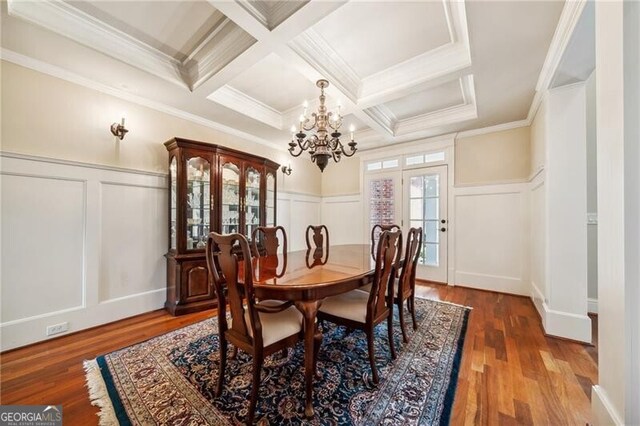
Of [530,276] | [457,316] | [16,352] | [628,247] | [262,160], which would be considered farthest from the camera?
[262,160]

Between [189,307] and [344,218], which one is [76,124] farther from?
[344,218]

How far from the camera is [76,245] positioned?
237cm

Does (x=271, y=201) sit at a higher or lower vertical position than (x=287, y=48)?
lower

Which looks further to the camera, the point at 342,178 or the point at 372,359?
the point at 342,178

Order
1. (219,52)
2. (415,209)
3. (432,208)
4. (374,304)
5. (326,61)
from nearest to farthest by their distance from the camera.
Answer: (374,304)
(219,52)
(326,61)
(432,208)
(415,209)

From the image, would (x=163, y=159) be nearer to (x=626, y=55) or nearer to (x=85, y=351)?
(x=85, y=351)

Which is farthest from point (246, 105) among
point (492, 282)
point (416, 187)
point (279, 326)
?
point (492, 282)

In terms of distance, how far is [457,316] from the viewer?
8.87 feet

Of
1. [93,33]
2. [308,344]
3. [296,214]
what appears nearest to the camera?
[308,344]

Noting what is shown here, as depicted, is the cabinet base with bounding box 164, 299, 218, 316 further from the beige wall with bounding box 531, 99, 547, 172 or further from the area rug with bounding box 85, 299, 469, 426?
the beige wall with bounding box 531, 99, 547, 172

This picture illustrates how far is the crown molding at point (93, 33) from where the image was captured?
1.69 meters

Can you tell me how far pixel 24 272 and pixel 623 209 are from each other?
395cm

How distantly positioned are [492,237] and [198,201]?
13.8 ft

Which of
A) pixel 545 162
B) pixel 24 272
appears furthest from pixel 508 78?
pixel 24 272
